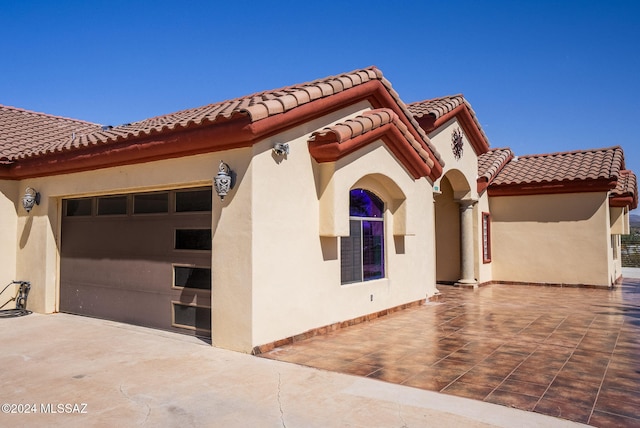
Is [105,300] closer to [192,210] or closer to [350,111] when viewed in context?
[192,210]

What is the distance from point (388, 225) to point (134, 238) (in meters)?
5.22

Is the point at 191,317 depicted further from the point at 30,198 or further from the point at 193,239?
the point at 30,198

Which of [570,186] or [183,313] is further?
[570,186]

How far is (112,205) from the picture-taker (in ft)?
30.8

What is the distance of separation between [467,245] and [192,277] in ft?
32.3

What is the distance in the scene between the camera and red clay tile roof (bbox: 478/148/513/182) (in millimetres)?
15925

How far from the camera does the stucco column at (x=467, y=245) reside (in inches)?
587

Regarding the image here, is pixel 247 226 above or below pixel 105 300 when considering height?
above

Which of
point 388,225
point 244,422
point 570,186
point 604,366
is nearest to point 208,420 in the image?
point 244,422

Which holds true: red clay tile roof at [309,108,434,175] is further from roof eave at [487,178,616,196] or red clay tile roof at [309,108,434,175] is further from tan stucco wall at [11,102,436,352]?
roof eave at [487,178,616,196]

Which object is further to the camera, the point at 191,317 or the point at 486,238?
the point at 486,238

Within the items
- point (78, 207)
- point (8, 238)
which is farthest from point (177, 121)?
point (8, 238)

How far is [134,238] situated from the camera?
887cm

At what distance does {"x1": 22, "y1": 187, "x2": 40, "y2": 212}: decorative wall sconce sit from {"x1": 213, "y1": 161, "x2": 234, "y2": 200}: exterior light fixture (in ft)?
18.7
